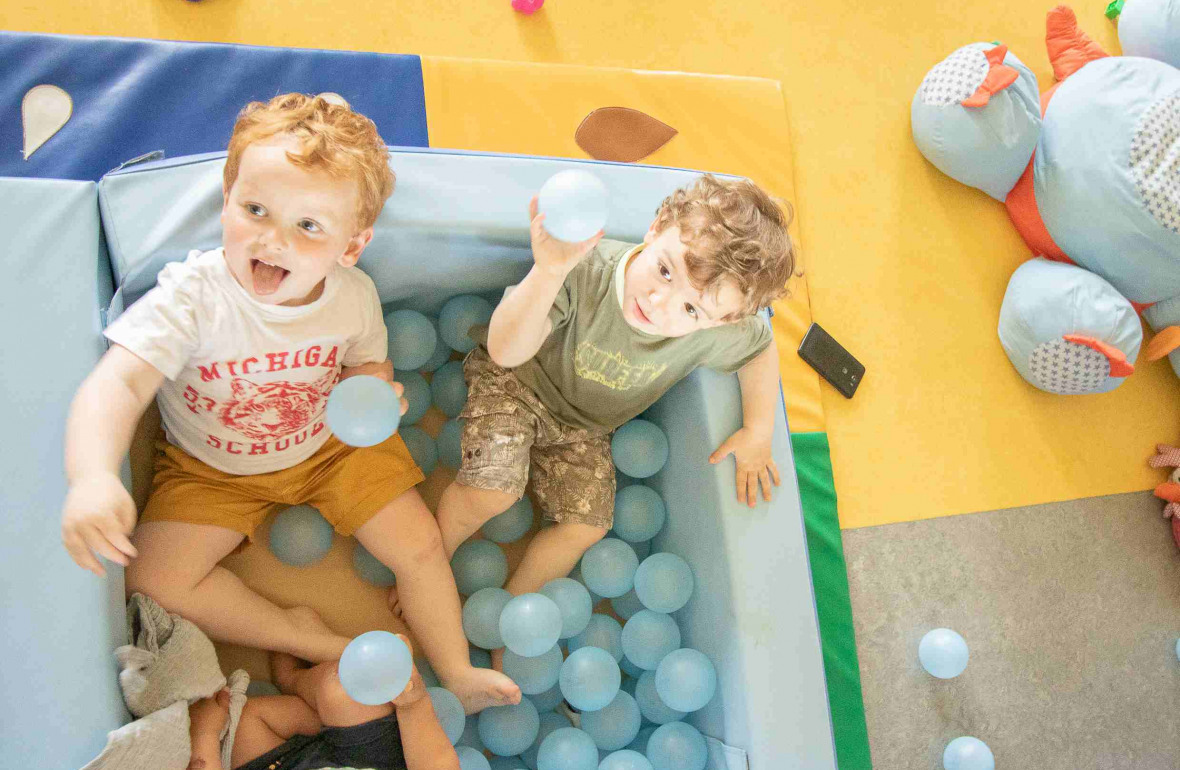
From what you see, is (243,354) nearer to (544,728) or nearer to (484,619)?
(484,619)

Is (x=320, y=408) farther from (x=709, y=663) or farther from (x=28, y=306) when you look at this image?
(x=709, y=663)

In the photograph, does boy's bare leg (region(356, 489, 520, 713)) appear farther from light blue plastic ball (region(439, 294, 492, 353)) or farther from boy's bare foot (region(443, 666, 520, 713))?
light blue plastic ball (region(439, 294, 492, 353))

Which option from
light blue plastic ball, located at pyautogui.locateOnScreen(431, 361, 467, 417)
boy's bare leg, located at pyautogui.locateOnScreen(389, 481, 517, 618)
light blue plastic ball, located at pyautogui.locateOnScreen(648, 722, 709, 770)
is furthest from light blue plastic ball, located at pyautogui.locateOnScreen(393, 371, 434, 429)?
light blue plastic ball, located at pyautogui.locateOnScreen(648, 722, 709, 770)

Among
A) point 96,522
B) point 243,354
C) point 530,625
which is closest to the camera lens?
point 96,522

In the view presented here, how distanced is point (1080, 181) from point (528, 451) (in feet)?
3.67

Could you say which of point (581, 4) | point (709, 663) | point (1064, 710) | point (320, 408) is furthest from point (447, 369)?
point (1064, 710)

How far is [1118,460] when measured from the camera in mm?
1789

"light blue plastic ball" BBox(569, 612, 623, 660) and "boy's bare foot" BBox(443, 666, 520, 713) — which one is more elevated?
"boy's bare foot" BBox(443, 666, 520, 713)

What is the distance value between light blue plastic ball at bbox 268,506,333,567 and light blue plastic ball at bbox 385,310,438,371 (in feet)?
0.81

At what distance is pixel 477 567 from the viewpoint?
133cm

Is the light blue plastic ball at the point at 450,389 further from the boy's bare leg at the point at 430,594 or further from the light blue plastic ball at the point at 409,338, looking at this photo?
the boy's bare leg at the point at 430,594

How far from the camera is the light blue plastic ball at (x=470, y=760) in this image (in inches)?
45.8

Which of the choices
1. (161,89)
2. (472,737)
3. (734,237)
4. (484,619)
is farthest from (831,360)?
(161,89)

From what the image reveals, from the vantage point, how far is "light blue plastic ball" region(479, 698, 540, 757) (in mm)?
1246
